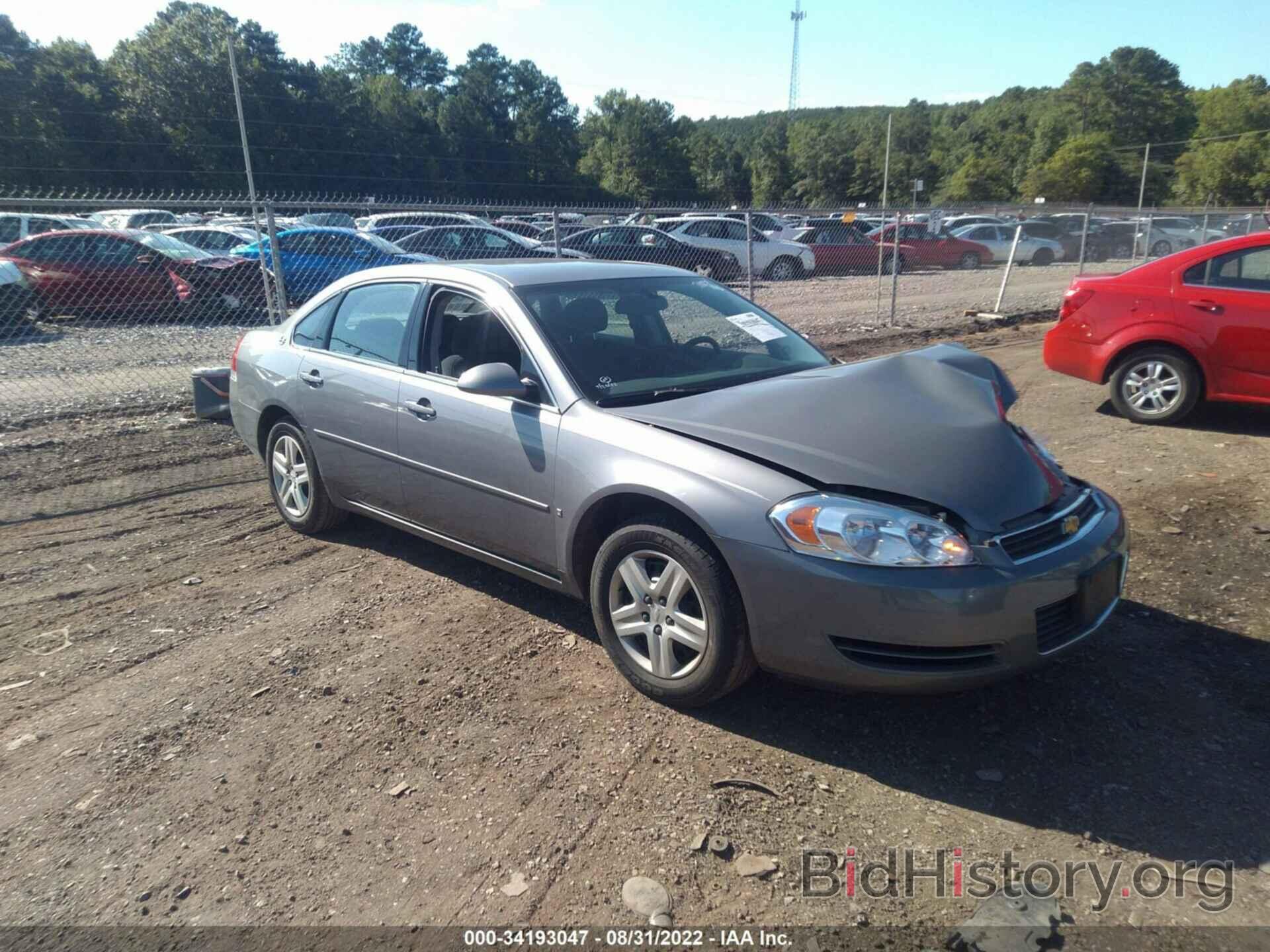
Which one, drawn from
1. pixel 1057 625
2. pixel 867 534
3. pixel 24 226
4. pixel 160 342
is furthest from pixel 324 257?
pixel 1057 625

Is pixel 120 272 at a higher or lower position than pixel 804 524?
higher

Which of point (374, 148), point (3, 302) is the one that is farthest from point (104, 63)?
point (3, 302)

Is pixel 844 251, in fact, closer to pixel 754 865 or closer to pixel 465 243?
pixel 465 243

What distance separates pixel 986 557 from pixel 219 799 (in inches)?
104

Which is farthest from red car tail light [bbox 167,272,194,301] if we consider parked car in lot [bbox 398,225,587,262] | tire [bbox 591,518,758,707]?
tire [bbox 591,518,758,707]

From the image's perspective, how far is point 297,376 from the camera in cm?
516

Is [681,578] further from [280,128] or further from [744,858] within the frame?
[280,128]

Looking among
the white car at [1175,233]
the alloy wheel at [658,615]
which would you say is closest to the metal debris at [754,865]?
the alloy wheel at [658,615]

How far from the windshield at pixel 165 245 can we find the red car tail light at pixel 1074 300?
1203 cm

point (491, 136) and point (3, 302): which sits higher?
point (491, 136)

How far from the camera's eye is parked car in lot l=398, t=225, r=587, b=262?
671 inches

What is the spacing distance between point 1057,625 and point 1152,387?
523 centimetres

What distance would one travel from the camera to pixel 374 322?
484 cm

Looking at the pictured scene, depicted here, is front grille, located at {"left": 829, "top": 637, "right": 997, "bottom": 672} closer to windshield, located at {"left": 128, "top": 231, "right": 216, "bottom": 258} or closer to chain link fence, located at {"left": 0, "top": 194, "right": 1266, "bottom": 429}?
chain link fence, located at {"left": 0, "top": 194, "right": 1266, "bottom": 429}
